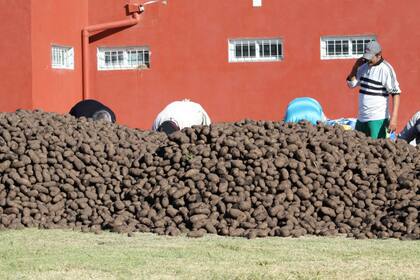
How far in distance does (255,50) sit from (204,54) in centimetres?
95

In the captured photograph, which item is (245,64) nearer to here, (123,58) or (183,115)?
(123,58)

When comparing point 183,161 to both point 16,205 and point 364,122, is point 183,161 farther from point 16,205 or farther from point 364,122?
point 364,122

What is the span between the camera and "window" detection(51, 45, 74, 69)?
18.4 m

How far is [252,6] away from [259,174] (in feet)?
28.4

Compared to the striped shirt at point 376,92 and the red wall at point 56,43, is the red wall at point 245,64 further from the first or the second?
the striped shirt at point 376,92

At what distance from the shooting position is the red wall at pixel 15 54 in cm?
1758

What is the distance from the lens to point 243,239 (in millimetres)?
9297

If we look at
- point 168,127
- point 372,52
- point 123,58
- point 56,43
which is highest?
point 56,43

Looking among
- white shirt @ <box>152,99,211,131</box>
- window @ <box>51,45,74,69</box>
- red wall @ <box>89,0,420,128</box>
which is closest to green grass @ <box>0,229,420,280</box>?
white shirt @ <box>152,99,211,131</box>

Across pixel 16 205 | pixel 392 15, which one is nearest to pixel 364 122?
pixel 16 205

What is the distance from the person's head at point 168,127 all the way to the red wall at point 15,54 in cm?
483

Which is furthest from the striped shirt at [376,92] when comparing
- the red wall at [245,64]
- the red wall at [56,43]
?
the red wall at [56,43]

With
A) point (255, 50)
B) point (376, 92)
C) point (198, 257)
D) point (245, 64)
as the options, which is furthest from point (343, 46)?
point (198, 257)

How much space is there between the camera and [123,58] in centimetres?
1911
